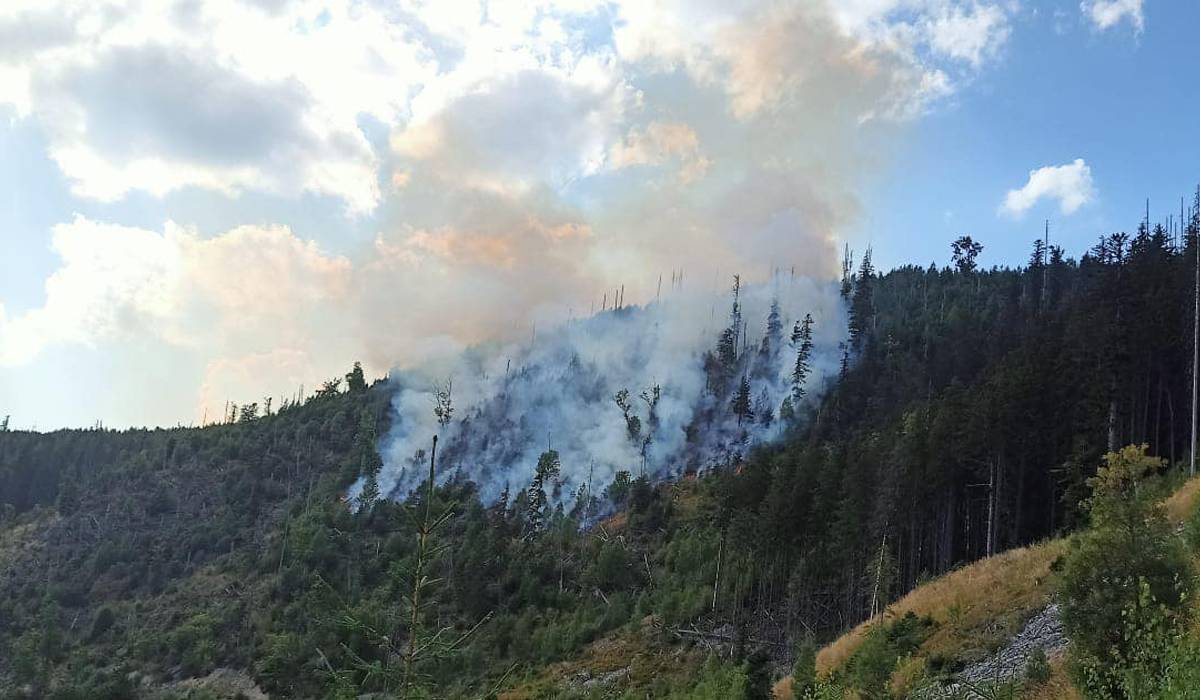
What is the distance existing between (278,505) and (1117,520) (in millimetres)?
163040

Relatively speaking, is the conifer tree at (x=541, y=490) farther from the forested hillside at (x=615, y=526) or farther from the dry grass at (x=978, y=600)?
the dry grass at (x=978, y=600)

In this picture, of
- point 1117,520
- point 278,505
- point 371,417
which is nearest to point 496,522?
point 278,505

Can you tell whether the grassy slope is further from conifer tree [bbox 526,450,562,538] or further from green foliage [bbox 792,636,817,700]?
conifer tree [bbox 526,450,562,538]

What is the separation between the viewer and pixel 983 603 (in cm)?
3519

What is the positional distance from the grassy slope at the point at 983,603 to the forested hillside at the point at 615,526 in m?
6.77

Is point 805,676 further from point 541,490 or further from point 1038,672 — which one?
point 541,490

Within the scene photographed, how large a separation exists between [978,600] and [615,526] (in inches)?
3307

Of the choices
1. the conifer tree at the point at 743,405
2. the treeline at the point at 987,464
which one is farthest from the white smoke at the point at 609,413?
the treeline at the point at 987,464

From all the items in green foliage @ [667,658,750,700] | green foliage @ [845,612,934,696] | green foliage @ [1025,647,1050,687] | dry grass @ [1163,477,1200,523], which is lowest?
green foliage @ [667,658,750,700]

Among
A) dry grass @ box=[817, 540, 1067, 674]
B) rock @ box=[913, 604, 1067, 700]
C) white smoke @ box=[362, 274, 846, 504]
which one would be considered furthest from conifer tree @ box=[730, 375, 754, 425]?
rock @ box=[913, 604, 1067, 700]

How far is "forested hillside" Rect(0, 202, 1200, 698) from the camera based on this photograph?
55.9m

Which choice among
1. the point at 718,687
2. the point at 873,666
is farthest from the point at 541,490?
the point at 873,666

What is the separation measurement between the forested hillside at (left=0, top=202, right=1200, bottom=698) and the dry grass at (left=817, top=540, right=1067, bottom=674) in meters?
7.11

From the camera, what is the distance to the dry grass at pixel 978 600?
108ft
